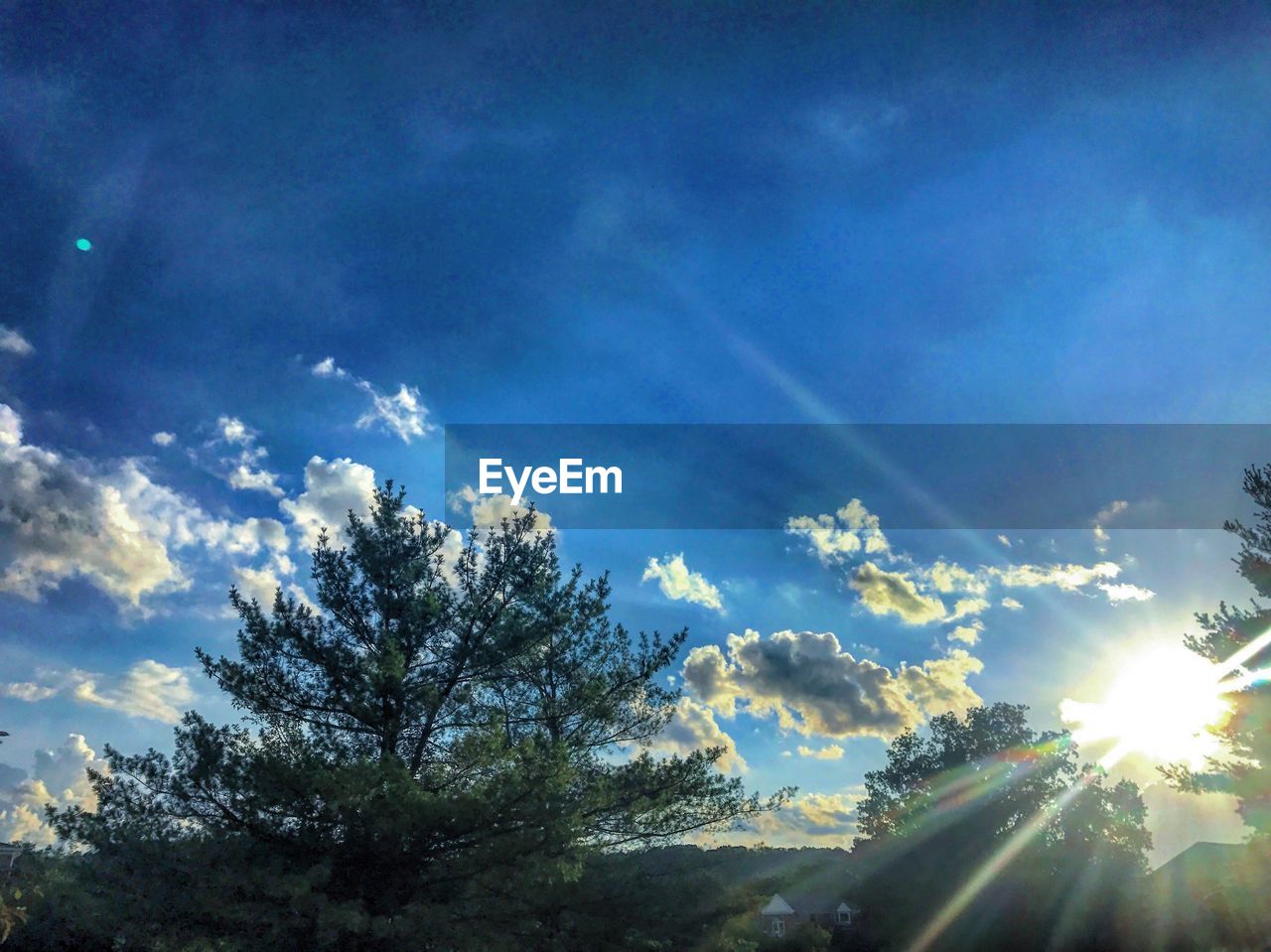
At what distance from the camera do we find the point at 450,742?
1661 centimetres

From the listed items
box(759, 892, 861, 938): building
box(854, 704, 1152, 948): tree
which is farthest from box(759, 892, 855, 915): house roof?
box(854, 704, 1152, 948): tree

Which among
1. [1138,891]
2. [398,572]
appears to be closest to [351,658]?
[398,572]

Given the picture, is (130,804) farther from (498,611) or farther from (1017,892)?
(1017,892)

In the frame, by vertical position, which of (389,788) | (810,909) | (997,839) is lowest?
(810,909)

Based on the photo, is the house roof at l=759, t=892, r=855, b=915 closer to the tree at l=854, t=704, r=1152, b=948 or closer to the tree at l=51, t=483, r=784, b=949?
the tree at l=854, t=704, r=1152, b=948

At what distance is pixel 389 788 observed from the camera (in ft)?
46.9

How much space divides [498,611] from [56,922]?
14.6 metres

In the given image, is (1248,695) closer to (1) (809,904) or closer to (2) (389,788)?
(2) (389,788)

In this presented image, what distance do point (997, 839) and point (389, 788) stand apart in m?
46.0

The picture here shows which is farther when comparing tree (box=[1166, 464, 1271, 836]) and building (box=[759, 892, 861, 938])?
building (box=[759, 892, 861, 938])

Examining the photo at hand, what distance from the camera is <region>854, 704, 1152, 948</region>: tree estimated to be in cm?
3578

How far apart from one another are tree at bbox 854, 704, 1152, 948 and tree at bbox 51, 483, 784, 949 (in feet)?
82.1

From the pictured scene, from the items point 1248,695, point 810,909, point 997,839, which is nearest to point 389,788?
point 1248,695

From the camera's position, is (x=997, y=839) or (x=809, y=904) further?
(x=809, y=904)
